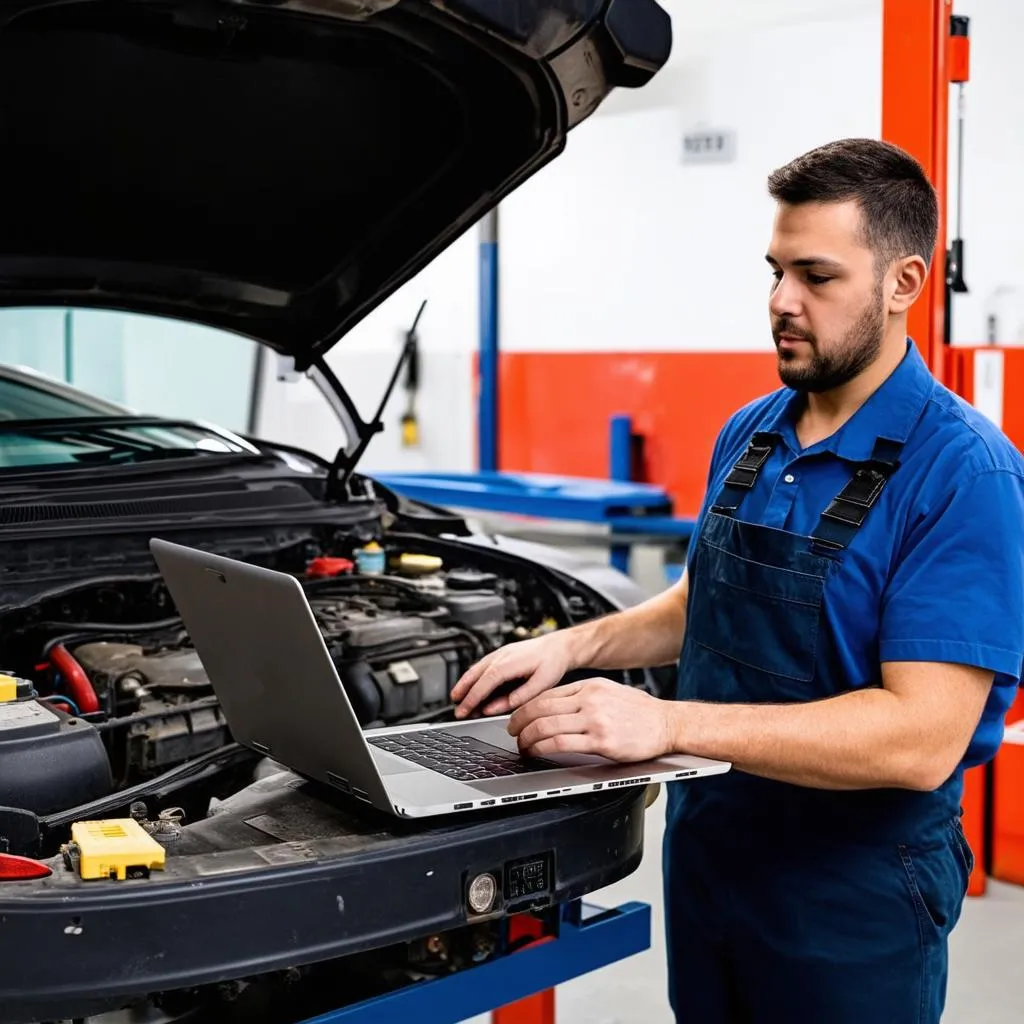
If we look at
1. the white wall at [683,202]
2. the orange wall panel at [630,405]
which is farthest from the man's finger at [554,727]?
the white wall at [683,202]


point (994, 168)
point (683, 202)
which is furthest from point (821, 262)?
point (683, 202)

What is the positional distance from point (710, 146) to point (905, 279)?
495 cm

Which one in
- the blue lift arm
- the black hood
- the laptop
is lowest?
the blue lift arm

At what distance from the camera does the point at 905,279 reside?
1651mm

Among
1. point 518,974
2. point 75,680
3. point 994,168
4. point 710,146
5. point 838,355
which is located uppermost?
point 710,146

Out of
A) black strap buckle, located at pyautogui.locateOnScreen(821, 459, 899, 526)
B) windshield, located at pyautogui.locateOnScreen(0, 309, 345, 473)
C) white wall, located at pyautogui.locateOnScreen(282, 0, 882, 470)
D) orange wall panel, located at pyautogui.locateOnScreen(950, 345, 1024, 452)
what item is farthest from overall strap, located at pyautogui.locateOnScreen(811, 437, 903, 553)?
windshield, located at pyautogui.locateOnScreen(0, 309, 345, 473)

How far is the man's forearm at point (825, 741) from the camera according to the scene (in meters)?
1.49

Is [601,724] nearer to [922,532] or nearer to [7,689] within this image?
[922,532]

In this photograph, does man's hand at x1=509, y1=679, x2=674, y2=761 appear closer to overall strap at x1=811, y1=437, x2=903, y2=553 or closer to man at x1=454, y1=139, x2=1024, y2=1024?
man at x1=454, y1=139, x2=1024, y2=1024

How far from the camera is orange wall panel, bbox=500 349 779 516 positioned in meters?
6.39

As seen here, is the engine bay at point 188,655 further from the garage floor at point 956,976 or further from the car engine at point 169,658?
the garage floor at point 956,976

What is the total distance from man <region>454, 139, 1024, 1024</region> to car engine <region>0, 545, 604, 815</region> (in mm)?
524

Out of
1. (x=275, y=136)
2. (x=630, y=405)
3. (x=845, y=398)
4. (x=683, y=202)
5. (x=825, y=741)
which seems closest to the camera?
(x=825, y=741)

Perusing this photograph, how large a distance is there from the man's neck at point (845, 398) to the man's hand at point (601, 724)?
0.44 m
